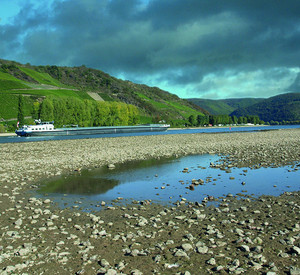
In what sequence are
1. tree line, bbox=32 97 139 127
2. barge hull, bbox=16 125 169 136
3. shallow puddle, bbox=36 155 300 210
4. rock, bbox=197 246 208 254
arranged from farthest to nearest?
tree line, bbox=32 97 139 127
barge hull, bbox=16 125 169 136
shallow puddle, bbox=36 155 300 210
rock, bbox=197 246 208 254

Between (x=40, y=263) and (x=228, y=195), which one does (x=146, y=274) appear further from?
(x=228, y=195)

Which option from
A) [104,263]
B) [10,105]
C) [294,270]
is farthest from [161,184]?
[10,105]

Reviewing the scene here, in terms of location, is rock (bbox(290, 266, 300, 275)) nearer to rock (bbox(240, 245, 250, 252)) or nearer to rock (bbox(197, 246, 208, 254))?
rock (bbox(240, 245, 250, 252))

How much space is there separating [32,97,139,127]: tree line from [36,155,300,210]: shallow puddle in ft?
358

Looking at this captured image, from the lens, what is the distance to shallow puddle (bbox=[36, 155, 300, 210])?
1591 centimetres

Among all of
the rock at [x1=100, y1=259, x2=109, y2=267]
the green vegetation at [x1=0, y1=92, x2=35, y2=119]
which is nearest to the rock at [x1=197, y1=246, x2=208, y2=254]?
the rock at [x1=100, y1=259, x2=109, y2=267]

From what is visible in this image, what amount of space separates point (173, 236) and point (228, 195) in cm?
665

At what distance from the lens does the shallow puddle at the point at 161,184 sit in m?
15.9

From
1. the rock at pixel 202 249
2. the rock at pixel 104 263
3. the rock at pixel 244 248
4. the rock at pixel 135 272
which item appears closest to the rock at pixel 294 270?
the rock at pixel 244 248

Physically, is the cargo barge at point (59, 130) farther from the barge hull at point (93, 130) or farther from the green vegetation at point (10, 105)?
the green vegetation at point (10, 105)

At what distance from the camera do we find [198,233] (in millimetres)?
10148

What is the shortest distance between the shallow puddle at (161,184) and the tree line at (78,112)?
10907cm

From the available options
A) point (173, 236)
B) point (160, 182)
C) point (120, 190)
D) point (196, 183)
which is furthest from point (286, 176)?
point (173, 236)

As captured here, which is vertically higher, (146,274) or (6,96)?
(6,96)
